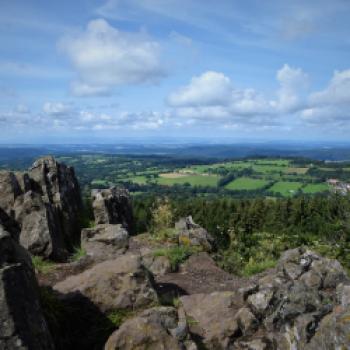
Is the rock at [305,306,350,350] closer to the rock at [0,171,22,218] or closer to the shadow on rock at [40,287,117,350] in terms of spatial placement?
the shadow on rock at [40,287,117,350]

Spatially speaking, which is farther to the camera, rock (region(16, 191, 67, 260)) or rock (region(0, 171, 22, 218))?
rock (region(0, 171, 22, 218))

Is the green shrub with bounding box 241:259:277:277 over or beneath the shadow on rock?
beneath

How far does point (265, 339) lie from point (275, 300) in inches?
60.3

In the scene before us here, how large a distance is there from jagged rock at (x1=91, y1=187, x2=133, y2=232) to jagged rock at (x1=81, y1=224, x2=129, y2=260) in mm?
6677

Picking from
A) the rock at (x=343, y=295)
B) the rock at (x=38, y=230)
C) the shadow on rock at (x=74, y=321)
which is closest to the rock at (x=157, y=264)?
the rock at (x=38, y=230)

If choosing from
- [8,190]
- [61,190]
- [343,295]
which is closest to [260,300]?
[343,295]

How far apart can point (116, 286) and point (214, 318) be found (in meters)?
3.06

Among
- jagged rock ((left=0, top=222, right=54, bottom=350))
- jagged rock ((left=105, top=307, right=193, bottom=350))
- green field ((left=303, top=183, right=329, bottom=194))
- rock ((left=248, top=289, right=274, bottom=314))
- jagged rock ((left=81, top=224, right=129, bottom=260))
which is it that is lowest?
green field ((left=303, top=183, right=329, bottom=194))

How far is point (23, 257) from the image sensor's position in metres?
9.55

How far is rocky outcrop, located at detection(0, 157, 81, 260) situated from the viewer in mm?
19453

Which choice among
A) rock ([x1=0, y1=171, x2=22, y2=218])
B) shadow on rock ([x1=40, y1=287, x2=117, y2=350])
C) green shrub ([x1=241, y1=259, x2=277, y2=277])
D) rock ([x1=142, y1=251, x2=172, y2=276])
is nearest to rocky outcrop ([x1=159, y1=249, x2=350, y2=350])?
shadow on rock ([x1=40, y1=287, x2=117, y2=350])

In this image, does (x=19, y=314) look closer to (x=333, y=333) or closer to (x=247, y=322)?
(x=333, y=333)

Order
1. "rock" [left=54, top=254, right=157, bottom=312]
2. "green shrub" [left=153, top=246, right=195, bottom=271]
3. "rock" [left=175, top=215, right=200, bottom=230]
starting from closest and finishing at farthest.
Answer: "rock" [left=54, top=254, right=157, bottom=312]
"green shrub" [left=153, top=246, right=195, bottom=271]
"rock" [left=175, top=215, right=200, bottom=230]

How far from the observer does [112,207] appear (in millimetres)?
31594
